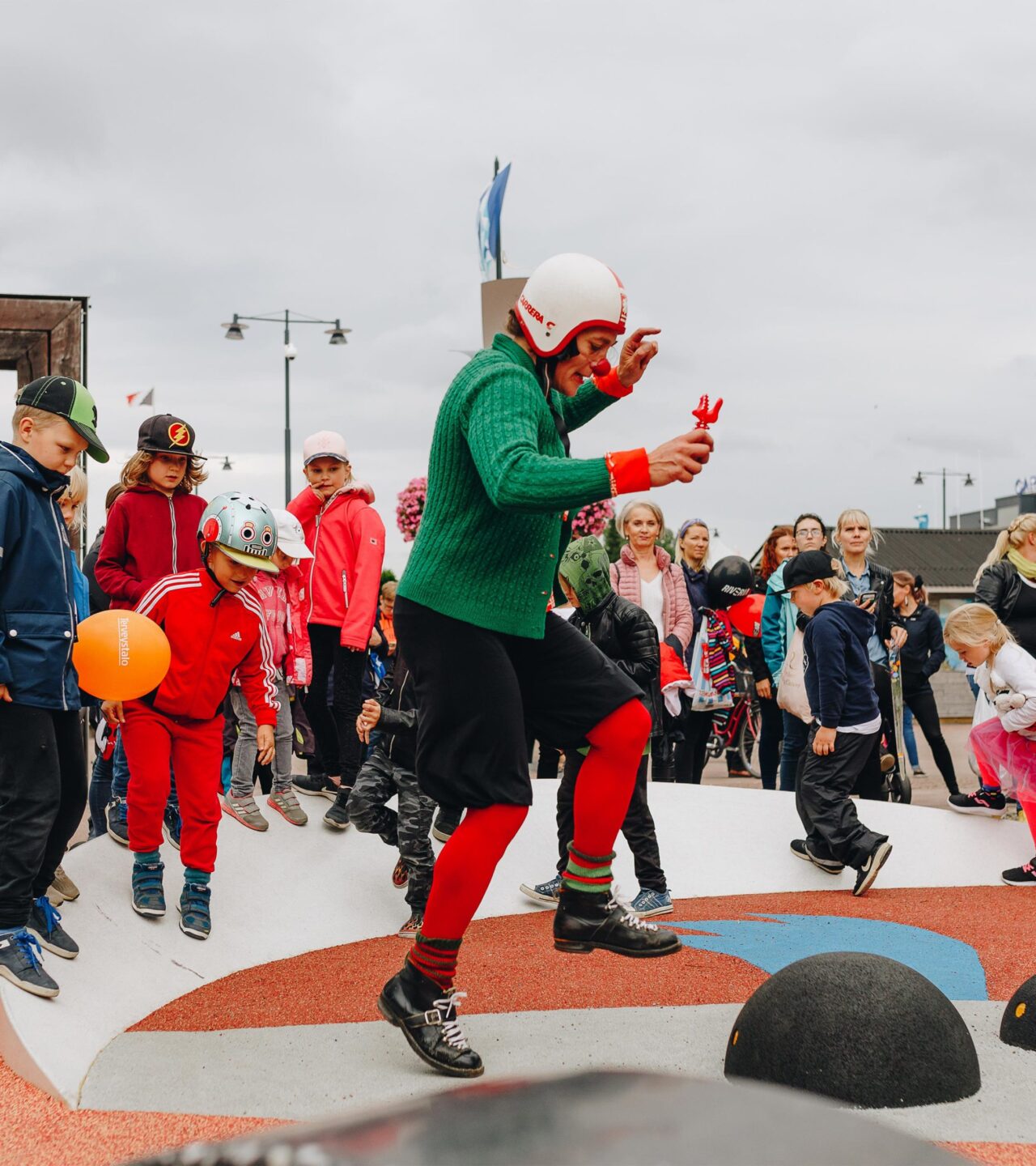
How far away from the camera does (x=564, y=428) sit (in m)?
3.82

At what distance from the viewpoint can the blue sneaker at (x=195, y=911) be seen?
15.8 feet

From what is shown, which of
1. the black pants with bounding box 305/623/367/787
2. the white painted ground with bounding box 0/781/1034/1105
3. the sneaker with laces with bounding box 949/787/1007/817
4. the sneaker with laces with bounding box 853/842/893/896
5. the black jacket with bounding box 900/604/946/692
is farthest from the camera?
the black jacket with bounding box 900/604/946/692

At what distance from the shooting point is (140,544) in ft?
18.1

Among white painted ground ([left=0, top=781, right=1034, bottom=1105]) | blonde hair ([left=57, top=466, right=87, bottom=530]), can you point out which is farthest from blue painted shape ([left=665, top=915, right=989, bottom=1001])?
blonde hair ([left=57, top=466, right=87, bottom=530])

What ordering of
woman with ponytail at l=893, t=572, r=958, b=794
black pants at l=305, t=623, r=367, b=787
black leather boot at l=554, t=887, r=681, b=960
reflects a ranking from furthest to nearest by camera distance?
woman with ponytail at l=893, t=572, r=958, b=794 → black pants at l=305, t=623, r=367, b=787 → black leather boot at l=554, t=887, r=681, b=960

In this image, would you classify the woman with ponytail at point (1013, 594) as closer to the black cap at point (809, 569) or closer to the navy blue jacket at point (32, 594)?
the black cap at point (809, 569)

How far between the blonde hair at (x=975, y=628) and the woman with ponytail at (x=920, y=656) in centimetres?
328

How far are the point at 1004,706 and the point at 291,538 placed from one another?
12.9 ft

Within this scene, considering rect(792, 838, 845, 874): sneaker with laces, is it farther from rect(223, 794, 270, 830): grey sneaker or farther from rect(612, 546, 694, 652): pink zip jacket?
rect(223, 794, 270, 830): grey sneaker

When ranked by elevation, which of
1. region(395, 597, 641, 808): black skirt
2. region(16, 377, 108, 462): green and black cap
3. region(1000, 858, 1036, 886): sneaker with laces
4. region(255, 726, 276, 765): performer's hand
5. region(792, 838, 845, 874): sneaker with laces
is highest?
region(16, 377, 108, 462): green and black cap

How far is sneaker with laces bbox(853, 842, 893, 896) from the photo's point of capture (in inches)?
244

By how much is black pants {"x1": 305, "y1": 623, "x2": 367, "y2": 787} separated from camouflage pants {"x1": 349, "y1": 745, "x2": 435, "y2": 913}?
1.38 meters

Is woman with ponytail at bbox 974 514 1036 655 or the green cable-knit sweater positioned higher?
the green cable-knit sweater

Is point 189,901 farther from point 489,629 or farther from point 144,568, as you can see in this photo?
point 489,629
